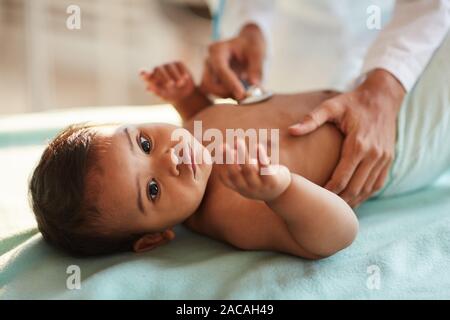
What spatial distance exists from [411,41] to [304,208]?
1.49 feet

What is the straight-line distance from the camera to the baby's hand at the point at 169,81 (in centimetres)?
115

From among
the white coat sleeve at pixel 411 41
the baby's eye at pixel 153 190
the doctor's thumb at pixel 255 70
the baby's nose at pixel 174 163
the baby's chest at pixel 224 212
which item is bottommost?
the baby's chest at pixel 224 212

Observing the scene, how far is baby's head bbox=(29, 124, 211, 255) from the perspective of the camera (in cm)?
77

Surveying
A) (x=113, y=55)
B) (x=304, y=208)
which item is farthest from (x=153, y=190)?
(x=113, y=55)

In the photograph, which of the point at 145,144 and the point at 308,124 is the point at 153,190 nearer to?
the point at 145,144

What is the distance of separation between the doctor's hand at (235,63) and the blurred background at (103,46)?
1.42 metres

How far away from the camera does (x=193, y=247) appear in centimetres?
86

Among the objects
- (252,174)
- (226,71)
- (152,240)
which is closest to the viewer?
(252,174)

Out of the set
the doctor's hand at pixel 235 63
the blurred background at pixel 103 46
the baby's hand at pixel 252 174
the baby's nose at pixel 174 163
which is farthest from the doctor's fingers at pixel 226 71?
the blurred background at pixel 103 46

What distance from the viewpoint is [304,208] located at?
0.71 m

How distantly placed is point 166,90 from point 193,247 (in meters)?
0.42

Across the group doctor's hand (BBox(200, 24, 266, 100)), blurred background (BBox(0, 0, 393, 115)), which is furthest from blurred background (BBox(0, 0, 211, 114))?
doctor's hand (BBox(200, 24, 266, 100))

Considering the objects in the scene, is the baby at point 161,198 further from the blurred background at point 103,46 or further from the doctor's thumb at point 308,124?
the blurred background at point 103,46
